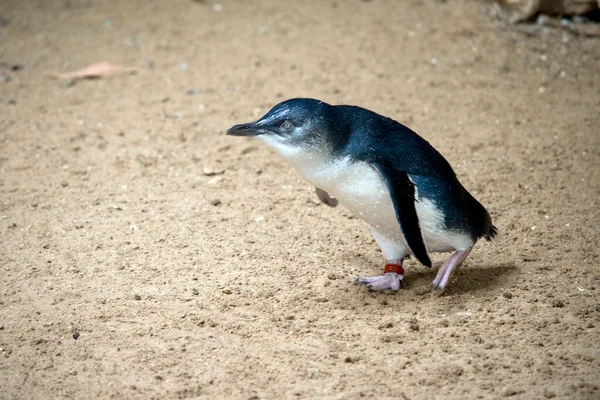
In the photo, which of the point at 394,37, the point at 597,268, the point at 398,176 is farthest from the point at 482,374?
the point at 394,37

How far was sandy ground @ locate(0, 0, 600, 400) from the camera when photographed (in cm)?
320

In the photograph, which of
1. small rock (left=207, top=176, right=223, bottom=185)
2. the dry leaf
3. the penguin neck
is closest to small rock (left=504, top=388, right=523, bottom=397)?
the penguin neck

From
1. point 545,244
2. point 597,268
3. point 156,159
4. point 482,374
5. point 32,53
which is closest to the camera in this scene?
point 482,374

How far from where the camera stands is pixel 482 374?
3094 millimetres

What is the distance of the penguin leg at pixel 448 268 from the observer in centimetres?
370

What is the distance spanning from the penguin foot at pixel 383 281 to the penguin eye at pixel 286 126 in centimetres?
90

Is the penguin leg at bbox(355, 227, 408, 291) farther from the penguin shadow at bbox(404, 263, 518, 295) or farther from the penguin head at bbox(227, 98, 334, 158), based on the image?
the penguin head at bbox(227, 98, 334, 158)

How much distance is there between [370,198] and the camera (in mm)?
3469

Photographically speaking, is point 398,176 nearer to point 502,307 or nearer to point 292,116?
point 292,116

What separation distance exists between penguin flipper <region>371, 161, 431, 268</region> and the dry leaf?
419cm

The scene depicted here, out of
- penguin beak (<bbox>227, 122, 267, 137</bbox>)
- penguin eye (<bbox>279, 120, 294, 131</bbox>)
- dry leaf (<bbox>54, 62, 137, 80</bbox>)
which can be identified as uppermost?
penguin eye (<bbox>279, 120, 294, 131</bbox>)

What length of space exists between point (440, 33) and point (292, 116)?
4466 mm

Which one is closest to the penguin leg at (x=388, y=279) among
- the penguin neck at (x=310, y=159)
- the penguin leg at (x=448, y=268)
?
the penguin leg at (x=448, y=268)

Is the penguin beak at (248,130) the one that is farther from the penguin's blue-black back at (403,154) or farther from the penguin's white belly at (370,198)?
the penguin's blue-black back at (403,154)
